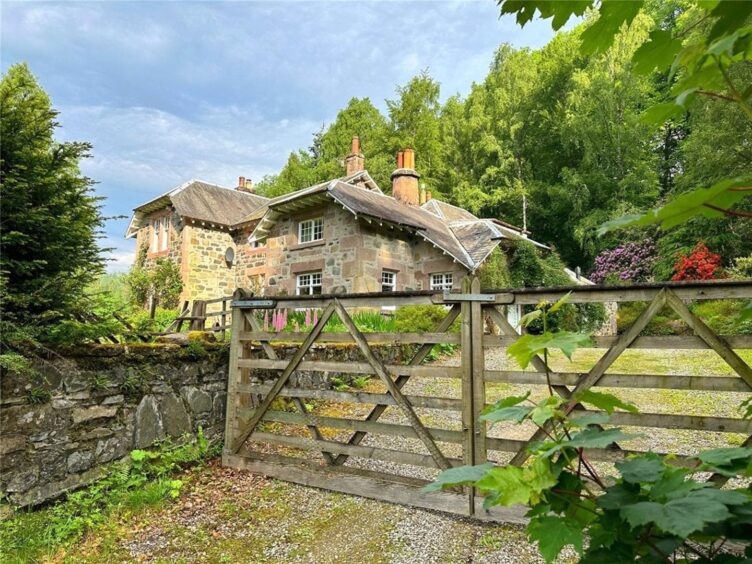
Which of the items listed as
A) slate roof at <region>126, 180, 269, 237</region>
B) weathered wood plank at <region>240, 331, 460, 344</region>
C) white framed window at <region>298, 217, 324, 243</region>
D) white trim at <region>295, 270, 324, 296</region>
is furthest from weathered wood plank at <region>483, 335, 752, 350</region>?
slate roof at <region>126, 180, 269, 237</region>

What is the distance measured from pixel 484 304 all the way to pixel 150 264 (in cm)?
2261

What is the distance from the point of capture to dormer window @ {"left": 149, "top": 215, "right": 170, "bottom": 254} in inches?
877

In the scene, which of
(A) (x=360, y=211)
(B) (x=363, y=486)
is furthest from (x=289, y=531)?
(A) (x=360, y=211)

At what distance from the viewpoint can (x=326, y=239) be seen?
1557cm

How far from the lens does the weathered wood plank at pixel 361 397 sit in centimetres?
387

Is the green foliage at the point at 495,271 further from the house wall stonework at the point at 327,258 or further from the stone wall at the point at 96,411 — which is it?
the stone wall at the point at 96,411

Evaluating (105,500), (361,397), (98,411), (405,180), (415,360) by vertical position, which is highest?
(405,180)

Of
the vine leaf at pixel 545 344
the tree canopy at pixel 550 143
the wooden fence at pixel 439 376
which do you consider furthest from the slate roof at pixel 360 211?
the vine leaf at pixel 545 344

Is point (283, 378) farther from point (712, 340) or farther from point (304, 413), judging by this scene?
point (712, 340)

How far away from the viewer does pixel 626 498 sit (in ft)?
3.30

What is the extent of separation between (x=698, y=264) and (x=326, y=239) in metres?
13.5

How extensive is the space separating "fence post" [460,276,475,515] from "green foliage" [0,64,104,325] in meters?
3.40

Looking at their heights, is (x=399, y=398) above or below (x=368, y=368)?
below

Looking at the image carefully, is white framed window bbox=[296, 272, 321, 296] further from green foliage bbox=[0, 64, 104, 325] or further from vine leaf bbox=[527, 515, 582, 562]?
→ vine leaf bbox=[527, 515, 582, 562]
